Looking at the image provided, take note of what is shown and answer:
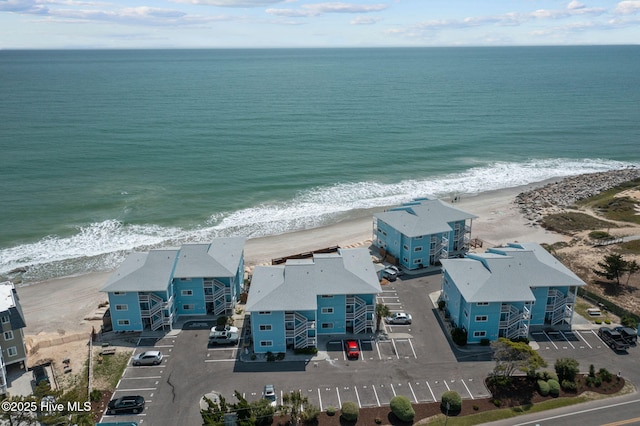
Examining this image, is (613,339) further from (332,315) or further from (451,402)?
(332,315)

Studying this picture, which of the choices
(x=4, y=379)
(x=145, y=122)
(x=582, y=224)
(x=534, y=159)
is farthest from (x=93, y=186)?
(x=534, y=159)

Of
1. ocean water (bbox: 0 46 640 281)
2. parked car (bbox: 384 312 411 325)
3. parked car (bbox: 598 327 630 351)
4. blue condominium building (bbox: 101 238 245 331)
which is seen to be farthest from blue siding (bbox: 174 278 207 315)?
parked car (bbox: 598 327 630 351)

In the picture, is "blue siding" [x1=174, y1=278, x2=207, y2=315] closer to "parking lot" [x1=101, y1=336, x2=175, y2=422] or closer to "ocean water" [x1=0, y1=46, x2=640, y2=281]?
"parking lot" [x1=101, y1=336, x2=175, y2=422]

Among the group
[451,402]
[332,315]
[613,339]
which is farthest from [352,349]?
[613,339]

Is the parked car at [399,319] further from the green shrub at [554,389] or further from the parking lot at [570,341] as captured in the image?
the green shrub at [554,389]

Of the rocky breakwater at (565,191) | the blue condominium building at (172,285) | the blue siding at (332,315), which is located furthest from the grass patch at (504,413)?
the rocky breakwater at (565,191)
